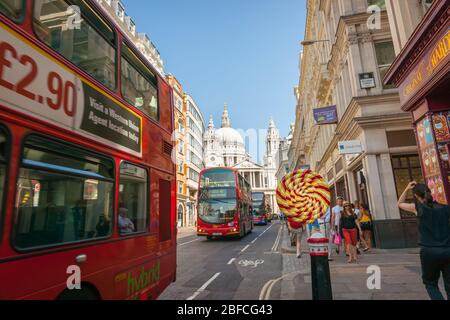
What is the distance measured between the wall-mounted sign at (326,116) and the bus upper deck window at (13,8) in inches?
574

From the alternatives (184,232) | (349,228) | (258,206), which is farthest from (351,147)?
(258,206)

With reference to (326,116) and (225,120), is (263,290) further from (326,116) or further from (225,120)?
(225,120)

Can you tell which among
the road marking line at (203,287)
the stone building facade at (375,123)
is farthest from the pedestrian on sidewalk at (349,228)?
the road marking line at (203,287)

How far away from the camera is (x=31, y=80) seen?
112 inches

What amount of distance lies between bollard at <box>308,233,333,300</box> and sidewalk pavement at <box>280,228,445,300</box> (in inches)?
38.8

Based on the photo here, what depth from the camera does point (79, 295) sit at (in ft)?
10.3

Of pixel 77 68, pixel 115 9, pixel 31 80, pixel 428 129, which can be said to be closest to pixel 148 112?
pixel 77 68

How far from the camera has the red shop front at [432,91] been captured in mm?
5598

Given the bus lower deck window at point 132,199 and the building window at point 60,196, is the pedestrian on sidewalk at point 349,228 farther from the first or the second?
the building window at point 60,196

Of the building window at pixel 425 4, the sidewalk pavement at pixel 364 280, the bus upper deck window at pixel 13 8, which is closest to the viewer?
the bus upper deck window at pixel 13 8

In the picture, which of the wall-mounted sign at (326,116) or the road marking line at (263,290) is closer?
the road marking line at (263,290)

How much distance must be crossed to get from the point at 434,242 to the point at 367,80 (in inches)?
402

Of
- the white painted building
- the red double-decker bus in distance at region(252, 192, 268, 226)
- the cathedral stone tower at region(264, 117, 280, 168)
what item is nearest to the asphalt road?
the red double-decker bus in distance at region(252, 192, 268, 226)
